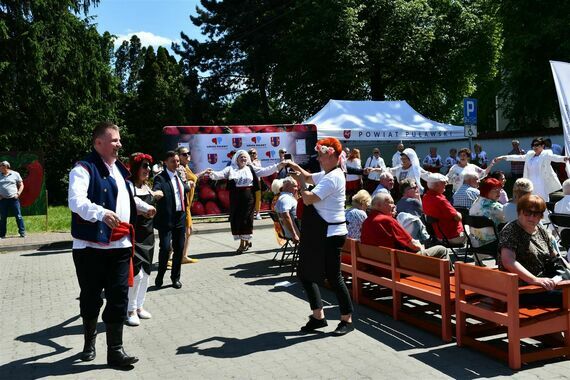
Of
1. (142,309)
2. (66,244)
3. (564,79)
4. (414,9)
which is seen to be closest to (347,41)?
(414,9)

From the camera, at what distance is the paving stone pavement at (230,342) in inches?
189

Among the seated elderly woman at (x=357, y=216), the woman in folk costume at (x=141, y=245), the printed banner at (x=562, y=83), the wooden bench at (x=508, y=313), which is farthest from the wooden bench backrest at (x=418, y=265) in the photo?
the printed banner at (x=562, y=83)

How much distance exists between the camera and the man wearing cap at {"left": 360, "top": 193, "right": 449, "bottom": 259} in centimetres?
642

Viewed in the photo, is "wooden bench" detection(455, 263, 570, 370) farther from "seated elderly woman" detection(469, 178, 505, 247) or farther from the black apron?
"seated elderly woman" detection(469, 178, 505, 247)

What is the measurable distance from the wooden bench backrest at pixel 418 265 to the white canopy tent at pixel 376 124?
41.4 ft

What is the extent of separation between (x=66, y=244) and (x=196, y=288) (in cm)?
620

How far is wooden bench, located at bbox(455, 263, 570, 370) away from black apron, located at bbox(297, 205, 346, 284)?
1208mm

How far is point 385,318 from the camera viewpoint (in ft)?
20.8

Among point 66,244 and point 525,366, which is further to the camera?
point 66,244

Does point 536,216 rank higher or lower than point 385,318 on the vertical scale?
higher

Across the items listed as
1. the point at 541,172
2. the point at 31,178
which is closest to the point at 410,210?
the point at 541,172

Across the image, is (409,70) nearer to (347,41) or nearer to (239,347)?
(347,41)

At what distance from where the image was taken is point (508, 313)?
183 inches

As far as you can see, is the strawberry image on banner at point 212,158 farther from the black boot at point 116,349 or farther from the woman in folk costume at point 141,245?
the black boot at point 116,349
